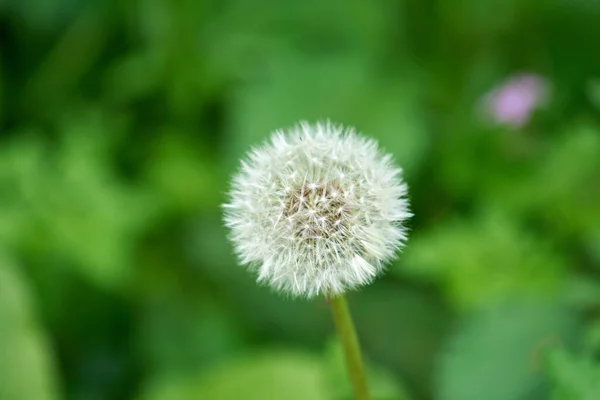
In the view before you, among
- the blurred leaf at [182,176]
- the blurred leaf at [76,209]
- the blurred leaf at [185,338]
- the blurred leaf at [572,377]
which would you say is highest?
the blurred leaf at [182,176]

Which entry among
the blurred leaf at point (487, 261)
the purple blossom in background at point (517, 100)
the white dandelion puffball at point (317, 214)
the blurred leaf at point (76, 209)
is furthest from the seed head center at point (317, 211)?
the purple blossom in background at point (517, 100)

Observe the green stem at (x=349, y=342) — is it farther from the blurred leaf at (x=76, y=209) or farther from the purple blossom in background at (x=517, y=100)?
the purple blossom in background at (x=517, y=100)

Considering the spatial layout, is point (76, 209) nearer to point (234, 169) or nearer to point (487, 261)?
point (234, 169)

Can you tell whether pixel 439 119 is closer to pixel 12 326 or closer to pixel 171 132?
pixel 171 132

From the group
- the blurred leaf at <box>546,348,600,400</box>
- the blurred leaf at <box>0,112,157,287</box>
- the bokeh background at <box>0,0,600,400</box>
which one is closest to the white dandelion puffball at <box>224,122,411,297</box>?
the blurred leaf at <box>546,348,600,400</box>

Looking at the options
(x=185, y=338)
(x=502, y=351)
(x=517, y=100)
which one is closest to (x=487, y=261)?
(x=502, y=351)

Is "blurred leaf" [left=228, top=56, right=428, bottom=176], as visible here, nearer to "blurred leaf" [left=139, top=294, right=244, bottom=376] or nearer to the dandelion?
"blurred leaf" [left=139, top=294, right=244, bottom=376]

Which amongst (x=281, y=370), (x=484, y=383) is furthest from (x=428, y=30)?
(x=484, y=383)
